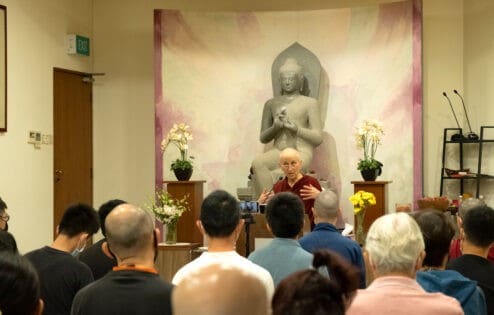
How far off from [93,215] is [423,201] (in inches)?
198

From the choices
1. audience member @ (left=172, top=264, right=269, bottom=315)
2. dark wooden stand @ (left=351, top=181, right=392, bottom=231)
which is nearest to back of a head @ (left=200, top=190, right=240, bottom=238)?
audience member @ (left=172, top=264, right=269, bottom=315)

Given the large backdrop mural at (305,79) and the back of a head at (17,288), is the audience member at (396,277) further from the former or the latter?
the large backdrop mural at (305,79)

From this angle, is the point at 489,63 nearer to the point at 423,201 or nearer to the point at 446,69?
the point at 446,69

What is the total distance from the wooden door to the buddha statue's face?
8.86 feet

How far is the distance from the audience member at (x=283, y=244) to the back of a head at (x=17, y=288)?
1.58 metres

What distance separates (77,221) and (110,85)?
23.4 feet

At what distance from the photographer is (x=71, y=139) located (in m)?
10.3

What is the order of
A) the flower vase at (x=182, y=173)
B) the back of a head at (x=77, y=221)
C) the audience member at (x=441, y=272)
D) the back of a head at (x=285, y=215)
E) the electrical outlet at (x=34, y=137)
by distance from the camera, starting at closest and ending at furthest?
the audience member at (x=441, y=272) → the back of a head at (x=285, y=215) → the back of a head at (x=77, y=221) → the flower vase at (x=182, y=173) → the electrical outlet at (x=34, y=137)

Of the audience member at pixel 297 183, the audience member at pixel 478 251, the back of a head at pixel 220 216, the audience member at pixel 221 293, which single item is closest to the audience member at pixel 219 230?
the back of a head at pixel 220 216

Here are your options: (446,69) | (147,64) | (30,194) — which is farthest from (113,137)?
(446,69)

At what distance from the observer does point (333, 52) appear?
1008 cm

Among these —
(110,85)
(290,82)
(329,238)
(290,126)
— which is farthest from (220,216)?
(110,85)

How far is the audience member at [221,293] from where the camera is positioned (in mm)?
2682

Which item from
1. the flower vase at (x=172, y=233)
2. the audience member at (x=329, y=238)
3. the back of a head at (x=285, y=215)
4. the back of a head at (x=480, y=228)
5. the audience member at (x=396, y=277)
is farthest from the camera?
the flower vase at (x=172, y=233)
